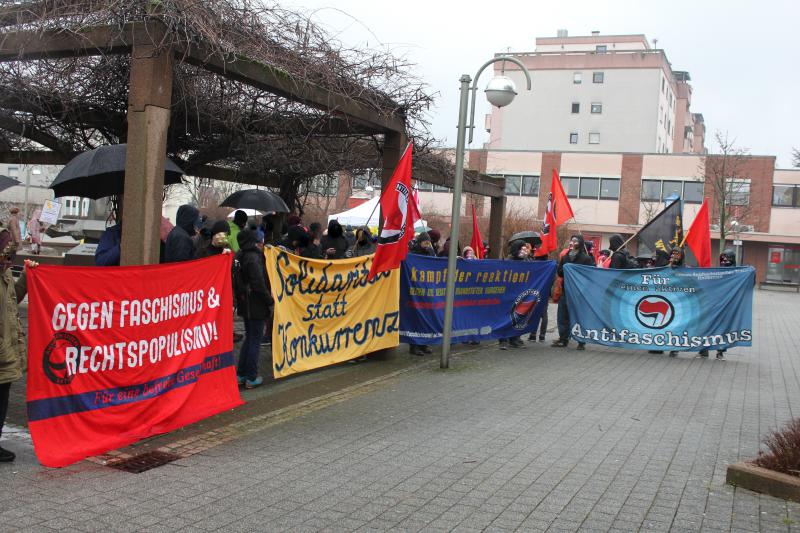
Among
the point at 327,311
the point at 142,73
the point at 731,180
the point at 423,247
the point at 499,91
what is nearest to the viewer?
the point at 142,73

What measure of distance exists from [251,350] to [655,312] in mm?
7113

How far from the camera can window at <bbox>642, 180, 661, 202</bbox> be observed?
52.5m

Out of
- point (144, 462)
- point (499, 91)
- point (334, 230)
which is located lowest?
point (144, 462)

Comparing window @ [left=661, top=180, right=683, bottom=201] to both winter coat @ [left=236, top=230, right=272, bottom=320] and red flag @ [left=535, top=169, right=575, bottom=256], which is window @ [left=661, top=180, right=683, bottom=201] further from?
winter coat @ [left=236, top=230, right=272, bottom=320]

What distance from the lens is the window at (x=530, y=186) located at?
182ft

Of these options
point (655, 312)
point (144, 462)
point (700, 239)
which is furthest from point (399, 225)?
point (700, 239)

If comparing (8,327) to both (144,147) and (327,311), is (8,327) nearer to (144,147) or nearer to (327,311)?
(144,147)

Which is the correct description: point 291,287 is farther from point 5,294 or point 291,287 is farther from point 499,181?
point 499,181

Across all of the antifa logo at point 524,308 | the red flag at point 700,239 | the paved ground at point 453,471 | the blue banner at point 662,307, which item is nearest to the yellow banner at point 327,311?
the paved ground at point 453,471

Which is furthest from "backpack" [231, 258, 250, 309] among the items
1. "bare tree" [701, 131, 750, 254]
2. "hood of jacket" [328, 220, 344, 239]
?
"bare tree" [701, 131, 750, 254]

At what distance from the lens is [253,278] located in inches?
314

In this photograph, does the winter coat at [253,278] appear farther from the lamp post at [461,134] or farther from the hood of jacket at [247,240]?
the lamp post at [461,134]

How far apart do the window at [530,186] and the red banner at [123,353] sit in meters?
49.9

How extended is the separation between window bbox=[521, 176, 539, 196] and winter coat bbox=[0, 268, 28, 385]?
51.6m
